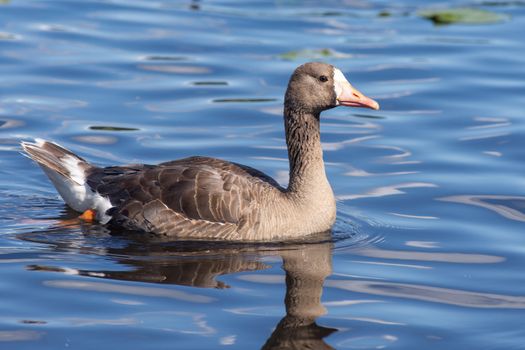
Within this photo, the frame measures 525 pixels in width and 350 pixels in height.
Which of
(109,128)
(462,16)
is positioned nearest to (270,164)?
(109,128)

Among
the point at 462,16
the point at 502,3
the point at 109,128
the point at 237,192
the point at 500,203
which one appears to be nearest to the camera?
the point at 237,192

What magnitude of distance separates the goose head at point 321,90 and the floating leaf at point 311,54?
773 cm

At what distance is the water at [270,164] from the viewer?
35.7ft

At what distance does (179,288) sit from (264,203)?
7.29 feet

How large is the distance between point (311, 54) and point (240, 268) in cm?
993

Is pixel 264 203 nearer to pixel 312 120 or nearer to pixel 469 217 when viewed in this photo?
pixel 312 120

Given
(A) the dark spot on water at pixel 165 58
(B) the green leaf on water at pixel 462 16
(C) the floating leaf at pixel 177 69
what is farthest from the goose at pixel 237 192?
(B) the green leaf on water at pixel 462 16

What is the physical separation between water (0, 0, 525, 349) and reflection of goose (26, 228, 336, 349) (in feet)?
0.11

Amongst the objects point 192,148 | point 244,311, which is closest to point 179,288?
point 244,311

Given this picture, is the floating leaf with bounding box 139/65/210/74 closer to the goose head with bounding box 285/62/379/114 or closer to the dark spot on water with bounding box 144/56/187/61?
the dark spot on water with bounding box 144/56/187/61

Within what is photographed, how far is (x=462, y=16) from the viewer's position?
82.1ft

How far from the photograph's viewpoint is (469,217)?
14.5 metres

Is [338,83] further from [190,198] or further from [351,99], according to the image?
[190,198]

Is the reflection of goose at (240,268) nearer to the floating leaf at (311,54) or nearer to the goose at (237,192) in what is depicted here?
the goose at (237,192)
